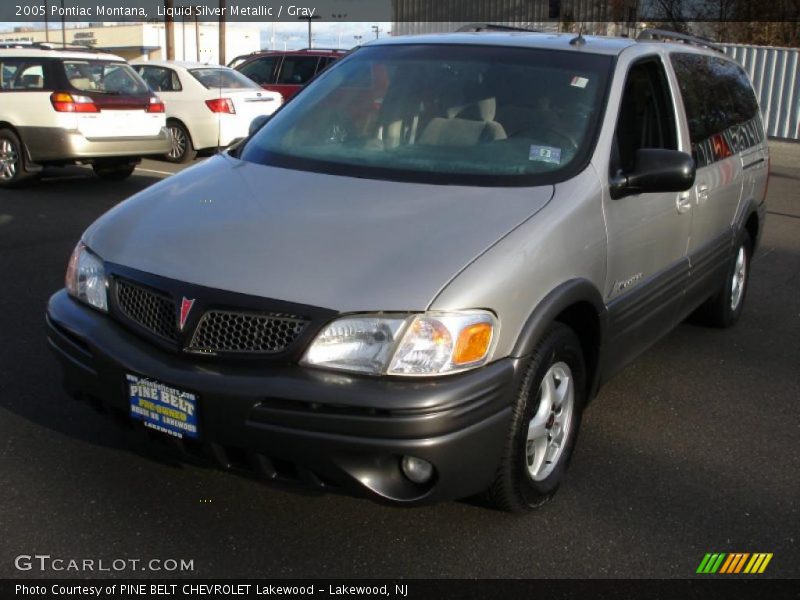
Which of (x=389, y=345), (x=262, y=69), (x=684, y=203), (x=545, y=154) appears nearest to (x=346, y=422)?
(x=389, y=345)

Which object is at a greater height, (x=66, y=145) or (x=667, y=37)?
(x=667, y=37)

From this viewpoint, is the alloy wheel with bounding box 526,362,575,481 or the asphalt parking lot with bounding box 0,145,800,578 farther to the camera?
the alloy wheel with bounding box 526,362,575,481

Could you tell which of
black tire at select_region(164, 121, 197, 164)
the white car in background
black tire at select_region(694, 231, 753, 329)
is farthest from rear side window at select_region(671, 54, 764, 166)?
black tire at select_region(164, 121, 197, 164)

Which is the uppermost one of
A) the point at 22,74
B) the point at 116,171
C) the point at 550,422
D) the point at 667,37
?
the point at 667,37

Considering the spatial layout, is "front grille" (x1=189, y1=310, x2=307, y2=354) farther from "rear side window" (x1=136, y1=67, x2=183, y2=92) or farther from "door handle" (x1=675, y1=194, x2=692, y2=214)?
"rear side window" (x1=136, y1=67, x2=183, y2=92)

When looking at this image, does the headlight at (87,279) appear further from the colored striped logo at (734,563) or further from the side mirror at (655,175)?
the colored striped logo at (734,563)

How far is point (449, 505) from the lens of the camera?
11.9 ft

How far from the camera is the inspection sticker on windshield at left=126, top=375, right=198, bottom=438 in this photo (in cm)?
311

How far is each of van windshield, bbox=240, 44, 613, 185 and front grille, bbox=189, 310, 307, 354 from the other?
107 centimetres

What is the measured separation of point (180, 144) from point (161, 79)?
1.19 m

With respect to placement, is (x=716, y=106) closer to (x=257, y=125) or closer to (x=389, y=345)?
(x=257, y=125)

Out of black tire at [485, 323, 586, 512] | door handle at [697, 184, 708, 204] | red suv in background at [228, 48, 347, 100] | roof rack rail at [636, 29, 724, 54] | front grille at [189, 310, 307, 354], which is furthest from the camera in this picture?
red suv in background at [228, 48, 347, 100]

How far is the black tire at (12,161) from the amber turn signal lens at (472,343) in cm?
986

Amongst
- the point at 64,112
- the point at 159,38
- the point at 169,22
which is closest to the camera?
the point at 64,112
